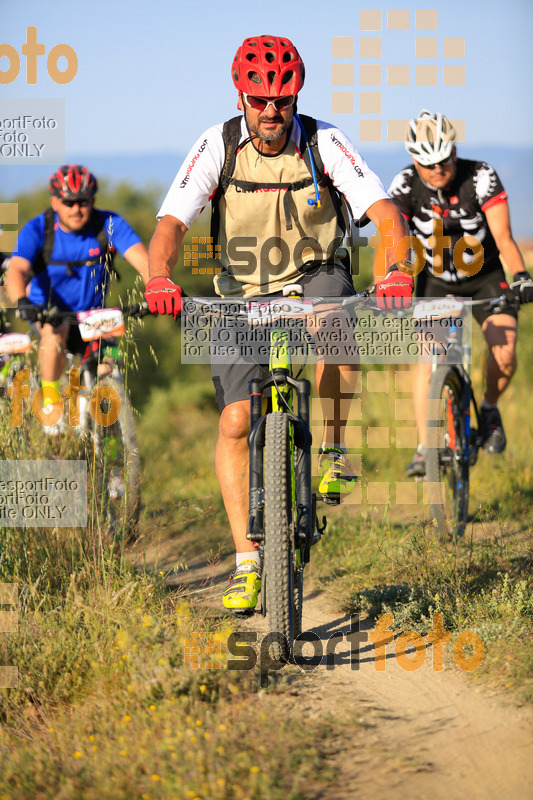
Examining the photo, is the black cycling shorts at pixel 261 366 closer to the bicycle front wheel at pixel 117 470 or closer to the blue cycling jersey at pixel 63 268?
the bicycle front wheel at pixel 117 470

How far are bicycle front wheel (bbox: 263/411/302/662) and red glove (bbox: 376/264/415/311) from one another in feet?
2.16

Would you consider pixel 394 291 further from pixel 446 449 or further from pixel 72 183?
pixel 72 183

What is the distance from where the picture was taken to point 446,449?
18.8ft

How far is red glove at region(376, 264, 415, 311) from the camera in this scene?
3580 millimetres

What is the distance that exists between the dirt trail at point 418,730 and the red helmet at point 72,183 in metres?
4.15

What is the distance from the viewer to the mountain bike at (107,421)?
464cm

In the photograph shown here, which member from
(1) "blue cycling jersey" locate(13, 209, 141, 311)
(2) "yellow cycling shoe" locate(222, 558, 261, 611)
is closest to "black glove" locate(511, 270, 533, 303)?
(2) "yellow cycling shoe" locate(222, 558, 261, 611)

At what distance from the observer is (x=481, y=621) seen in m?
3.92

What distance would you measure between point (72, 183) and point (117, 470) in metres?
2.67

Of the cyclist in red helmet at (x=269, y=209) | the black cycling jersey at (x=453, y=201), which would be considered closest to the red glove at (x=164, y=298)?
the cyclist in red helmet at (x=269, y=209)

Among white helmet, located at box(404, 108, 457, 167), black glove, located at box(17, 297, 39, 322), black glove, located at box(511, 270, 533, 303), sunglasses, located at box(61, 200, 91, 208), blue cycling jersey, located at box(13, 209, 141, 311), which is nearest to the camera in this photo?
black glove, located at box(511, 270, 533, 303)

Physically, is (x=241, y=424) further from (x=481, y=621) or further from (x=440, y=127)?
(x=440, y=127)

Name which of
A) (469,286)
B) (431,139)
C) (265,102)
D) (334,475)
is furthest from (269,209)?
(469,286)

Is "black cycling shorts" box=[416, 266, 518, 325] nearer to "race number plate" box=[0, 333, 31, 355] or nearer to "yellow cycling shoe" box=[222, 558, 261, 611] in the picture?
"race number plate" box=[0, 333, 31, 355]
